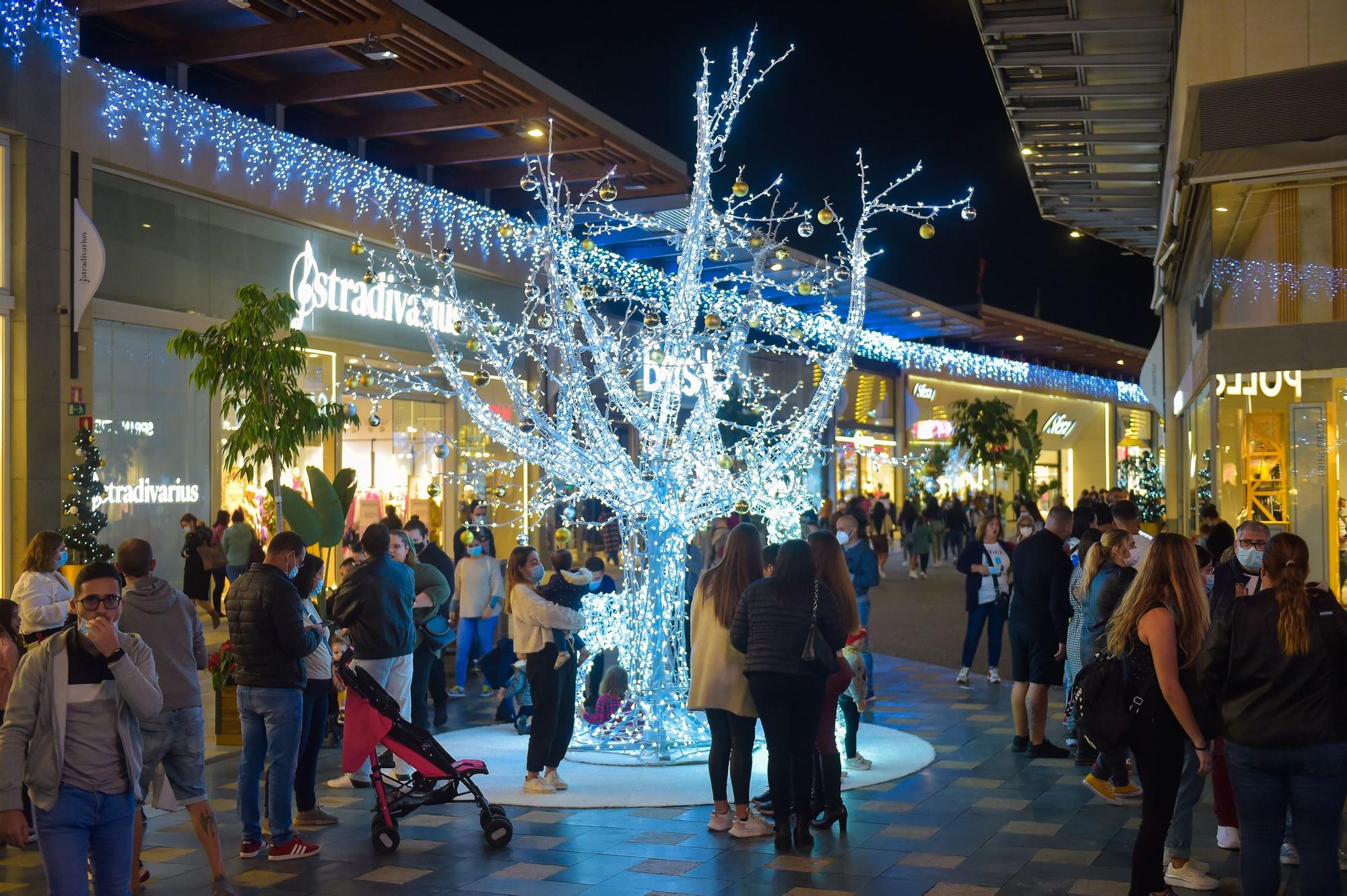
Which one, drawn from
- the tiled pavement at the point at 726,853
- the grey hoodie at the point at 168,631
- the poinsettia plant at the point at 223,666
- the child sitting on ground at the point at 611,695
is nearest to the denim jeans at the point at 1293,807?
the tiled pavement at the point at 726,853

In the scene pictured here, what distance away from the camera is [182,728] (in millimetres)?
5836

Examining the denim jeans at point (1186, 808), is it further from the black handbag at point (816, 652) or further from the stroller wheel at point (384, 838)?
the stroller wheel at point (384, 838)

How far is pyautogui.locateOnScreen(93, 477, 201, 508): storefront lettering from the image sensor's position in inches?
547

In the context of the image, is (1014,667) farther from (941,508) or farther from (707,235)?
(941,508)

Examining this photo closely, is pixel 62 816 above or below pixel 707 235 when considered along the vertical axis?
below

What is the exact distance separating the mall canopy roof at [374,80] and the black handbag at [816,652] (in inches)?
381

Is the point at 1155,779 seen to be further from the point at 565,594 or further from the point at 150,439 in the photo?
the point at 150,439

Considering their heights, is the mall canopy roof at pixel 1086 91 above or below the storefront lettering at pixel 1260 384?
above

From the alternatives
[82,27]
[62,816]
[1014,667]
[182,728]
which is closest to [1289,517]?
[1014,667]

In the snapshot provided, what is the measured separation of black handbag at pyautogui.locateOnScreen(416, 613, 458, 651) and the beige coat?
3351mm

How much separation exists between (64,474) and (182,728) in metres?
8.14

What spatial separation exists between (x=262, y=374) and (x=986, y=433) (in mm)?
29428

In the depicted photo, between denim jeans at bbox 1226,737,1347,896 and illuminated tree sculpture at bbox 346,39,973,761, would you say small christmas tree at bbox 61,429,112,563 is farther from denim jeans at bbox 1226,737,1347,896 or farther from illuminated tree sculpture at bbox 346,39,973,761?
denim jeans at bbox 1226,737,1347,896

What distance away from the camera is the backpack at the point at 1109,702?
5.47 meters
